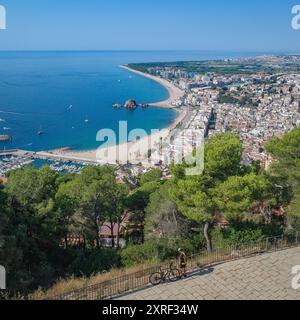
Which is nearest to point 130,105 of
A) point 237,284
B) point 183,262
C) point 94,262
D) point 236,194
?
point 94,262

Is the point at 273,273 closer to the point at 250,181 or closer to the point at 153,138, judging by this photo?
the point at 250,181

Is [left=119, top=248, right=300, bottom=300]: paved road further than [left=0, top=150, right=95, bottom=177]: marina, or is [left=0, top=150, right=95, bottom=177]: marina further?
[left=0, top=150, right=95, bottom=177]: marina

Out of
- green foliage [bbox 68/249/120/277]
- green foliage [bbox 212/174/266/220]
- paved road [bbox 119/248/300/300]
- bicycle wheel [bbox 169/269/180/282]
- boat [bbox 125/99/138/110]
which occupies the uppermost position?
boat [bbox 125/99/138/110]

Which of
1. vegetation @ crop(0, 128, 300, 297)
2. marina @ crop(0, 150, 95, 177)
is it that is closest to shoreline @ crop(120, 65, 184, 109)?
marina @ crop(0, 150, 95, 177)

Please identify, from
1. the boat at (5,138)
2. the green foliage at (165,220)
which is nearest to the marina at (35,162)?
the boat at (5,138)

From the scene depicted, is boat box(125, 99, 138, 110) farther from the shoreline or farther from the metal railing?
the metal railing
